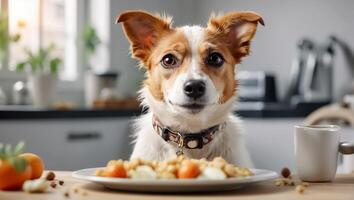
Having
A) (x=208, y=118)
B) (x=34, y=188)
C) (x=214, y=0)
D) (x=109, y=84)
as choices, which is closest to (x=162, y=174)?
(x=34, y=188)

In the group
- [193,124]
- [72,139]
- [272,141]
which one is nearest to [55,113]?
[72,139]

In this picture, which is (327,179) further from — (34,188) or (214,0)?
(214,0)

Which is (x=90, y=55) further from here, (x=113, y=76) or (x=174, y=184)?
(x=174, y=184)

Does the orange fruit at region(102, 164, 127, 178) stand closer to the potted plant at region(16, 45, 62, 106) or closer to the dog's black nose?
the dog's black nose

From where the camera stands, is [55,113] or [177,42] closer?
[177,42]

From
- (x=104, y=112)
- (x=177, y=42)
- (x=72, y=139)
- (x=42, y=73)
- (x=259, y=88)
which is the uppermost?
(x=177, y=42)

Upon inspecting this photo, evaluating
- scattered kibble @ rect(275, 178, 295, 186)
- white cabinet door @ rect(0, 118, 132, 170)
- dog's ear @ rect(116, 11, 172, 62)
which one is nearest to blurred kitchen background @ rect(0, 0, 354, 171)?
white cabinet door @ rect(0, 118, 132, 170)

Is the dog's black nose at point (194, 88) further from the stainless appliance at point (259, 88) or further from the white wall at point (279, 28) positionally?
the stainless appliance at point (259, 88)

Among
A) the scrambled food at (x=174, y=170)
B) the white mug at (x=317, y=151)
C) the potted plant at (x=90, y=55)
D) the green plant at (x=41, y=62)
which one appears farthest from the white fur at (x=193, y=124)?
the potted plant at (x=90, y=55)
